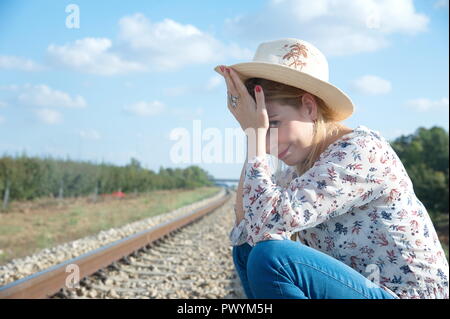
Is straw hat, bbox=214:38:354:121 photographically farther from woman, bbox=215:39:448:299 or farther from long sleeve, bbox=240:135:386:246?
long sleeve, bbox=240:135:386:246

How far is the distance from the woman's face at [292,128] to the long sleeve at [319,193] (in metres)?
0.16

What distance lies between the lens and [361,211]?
5.97 ft

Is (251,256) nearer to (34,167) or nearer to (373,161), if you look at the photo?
(373,161)

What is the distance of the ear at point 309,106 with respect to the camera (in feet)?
6.43

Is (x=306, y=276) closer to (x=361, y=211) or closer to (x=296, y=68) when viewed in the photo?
(x=361, y=211)

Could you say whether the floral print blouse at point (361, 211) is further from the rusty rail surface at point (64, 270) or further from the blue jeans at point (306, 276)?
the rusty rail surface at point (64, 270)

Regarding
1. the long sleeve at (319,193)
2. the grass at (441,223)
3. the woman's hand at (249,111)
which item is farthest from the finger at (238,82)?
the grass at (441,223)

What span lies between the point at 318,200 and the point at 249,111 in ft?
1.47

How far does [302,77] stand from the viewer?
74.7 inches

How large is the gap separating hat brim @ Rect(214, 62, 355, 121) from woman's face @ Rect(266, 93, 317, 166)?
0.17 feet

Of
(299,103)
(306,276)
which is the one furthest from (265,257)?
(299,103)

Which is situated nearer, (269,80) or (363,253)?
(363,253)
